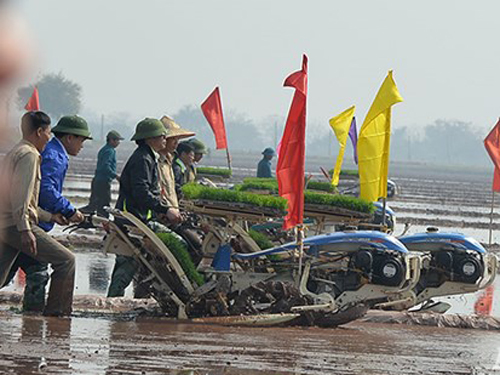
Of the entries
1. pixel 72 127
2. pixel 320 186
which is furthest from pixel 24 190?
pixel 320 186

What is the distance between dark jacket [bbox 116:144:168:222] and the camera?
8312mm

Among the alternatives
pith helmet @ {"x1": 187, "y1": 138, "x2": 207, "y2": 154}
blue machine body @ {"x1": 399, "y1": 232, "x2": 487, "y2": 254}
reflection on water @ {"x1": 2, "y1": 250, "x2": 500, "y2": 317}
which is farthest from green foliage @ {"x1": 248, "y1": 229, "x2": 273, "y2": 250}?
pith helmet @ {"x1": 187, "y1": 138, "x2": 207, "y2": 154}

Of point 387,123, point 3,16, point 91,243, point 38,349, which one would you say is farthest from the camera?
point 91,243

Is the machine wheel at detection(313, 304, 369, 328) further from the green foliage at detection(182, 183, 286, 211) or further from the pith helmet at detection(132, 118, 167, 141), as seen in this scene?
the pith helmet at detection(132, 118, 167, 141)

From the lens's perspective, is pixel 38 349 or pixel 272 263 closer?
pixel 38 349

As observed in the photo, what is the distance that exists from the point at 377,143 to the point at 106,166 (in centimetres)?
605

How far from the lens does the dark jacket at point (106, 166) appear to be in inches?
674

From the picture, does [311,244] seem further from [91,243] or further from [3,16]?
[91,243]

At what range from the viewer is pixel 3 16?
51.4 inches

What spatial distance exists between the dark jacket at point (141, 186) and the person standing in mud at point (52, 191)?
0.55 metres

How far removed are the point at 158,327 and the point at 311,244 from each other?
5.14 ft

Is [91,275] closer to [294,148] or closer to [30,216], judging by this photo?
[294,148]

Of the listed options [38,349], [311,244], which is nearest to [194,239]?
[311,244]

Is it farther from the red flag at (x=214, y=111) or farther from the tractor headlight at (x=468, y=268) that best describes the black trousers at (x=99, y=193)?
the tractor headlight at (x=468, y=268)
